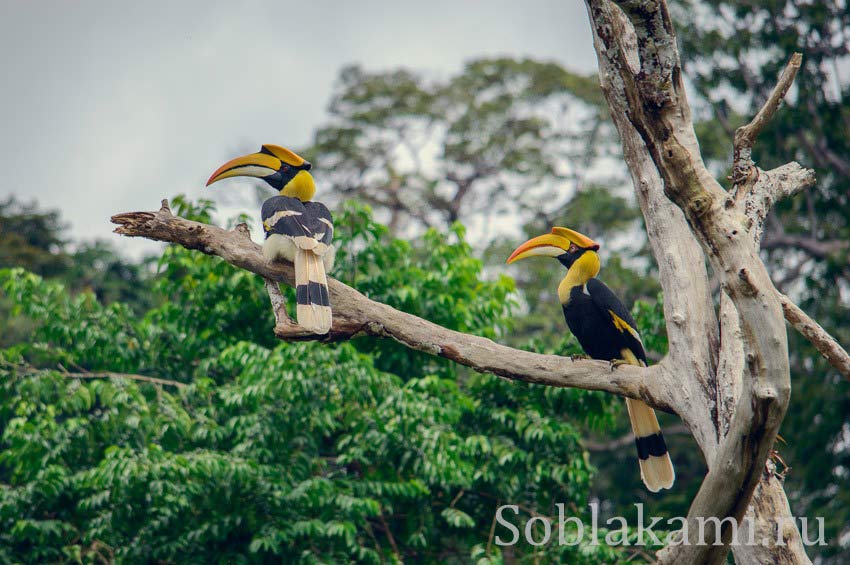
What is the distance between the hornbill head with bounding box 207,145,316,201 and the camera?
4.66m

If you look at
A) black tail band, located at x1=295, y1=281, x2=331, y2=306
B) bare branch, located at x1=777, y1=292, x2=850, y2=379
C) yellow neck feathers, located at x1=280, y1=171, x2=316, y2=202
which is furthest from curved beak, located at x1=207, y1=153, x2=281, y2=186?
bare branch, located at x1=777, y1=292, x2=850, y2=379

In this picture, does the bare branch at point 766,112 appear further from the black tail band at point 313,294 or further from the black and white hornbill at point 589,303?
the black tail band at point 313,294

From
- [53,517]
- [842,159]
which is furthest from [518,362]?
[842,159]

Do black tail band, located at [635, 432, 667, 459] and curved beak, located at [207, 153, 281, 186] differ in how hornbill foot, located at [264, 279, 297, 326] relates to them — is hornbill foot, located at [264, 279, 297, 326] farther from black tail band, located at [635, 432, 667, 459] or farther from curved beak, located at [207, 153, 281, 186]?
black tail band, located at [635, 432, 667, 459]

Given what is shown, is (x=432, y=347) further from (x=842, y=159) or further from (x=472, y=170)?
(x=472, y=170)

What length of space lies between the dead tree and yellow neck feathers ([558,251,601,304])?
503 millimetres

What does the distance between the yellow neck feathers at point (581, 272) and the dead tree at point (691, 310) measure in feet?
1.65

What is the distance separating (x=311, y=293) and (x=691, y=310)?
1.51 m

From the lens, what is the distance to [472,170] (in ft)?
58.2

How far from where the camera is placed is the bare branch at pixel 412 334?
12.1 feet

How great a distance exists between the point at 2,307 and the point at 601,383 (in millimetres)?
10817

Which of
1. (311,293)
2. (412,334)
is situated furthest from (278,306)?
(412,334)

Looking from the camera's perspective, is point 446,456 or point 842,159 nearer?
point 446,456

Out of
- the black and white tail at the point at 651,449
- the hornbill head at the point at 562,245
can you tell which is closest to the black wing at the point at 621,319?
the hornbill head at the point at 562,245
